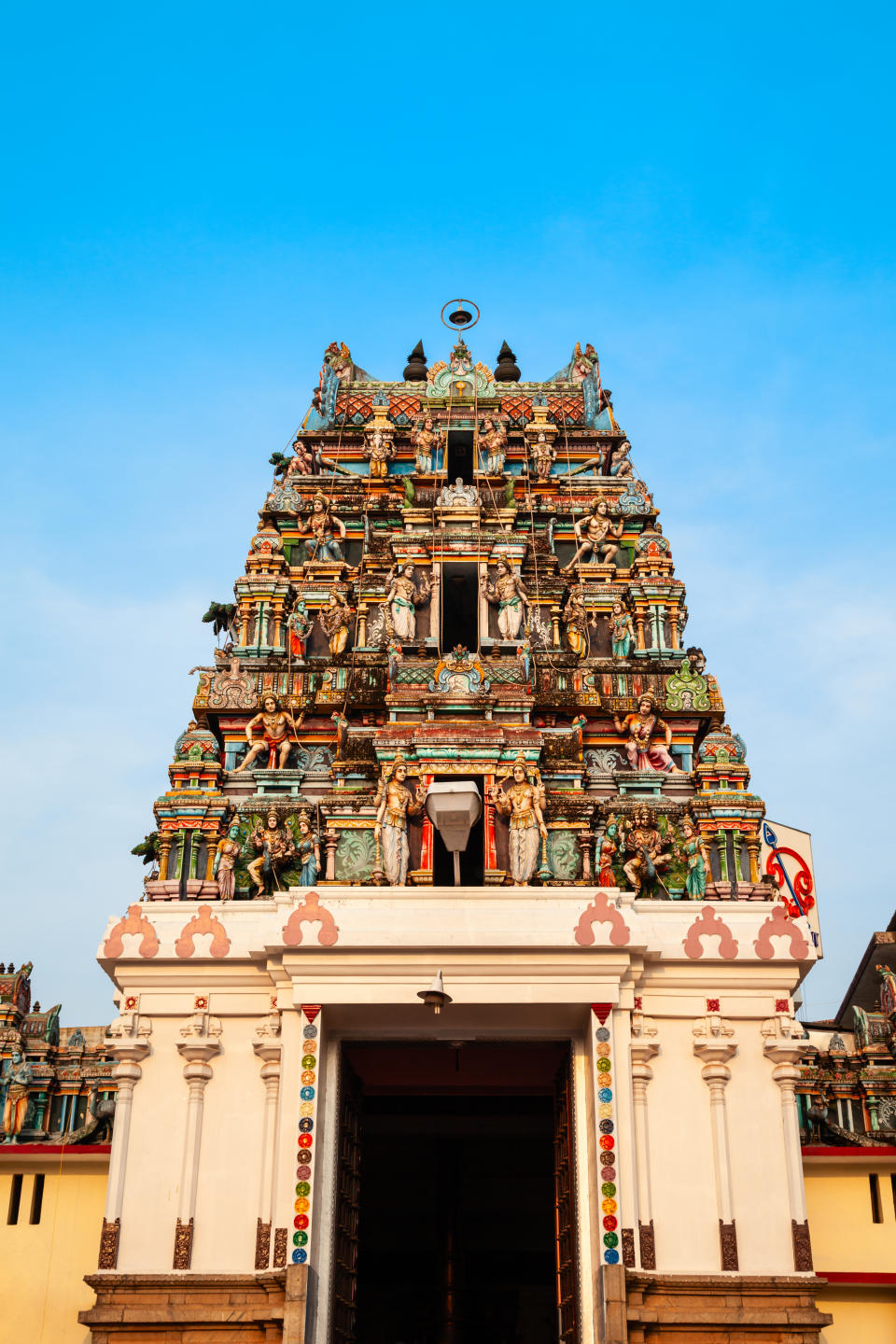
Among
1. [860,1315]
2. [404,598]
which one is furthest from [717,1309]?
[404,598]

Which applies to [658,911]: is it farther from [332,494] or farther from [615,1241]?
[332,494]

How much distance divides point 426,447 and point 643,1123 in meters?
14.9

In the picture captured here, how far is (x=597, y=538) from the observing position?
2741 centimetres

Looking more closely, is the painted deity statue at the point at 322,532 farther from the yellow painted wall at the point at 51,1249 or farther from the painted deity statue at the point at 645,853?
the yellow painted wall at the point at 51,1249

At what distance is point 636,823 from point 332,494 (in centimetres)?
1020

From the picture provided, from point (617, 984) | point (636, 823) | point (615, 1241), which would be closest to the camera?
point (615, 1241)

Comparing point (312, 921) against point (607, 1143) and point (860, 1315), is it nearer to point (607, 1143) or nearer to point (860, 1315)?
point (607, 1143)

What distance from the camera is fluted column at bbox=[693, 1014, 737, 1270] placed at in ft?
59.8

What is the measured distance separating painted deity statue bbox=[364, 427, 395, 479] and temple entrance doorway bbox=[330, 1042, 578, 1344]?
12.5 m

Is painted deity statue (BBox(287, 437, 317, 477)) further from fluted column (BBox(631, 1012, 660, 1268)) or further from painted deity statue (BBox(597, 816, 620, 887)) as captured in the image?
fluted column (BBox(631, 1012, 660, 1268))

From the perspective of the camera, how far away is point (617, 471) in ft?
98.9

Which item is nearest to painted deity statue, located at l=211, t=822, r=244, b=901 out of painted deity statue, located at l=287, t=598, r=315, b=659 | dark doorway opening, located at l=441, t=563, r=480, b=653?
painted deity statue, located at l=287, t=598, r=315, b=659

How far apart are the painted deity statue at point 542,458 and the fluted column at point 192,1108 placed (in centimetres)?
1400

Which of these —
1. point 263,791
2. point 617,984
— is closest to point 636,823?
point 617,984
